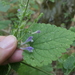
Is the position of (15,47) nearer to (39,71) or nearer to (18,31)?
(18,31)

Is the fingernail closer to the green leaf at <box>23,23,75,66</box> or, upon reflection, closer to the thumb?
the thumb

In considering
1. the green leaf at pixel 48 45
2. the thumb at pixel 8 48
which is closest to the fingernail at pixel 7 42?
the thumb at pixel 8 48

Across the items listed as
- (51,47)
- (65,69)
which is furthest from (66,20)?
(51,47)

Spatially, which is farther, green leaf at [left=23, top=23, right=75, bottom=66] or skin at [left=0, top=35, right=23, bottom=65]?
skin at [left=0, top=35, right=23, bottom=65]

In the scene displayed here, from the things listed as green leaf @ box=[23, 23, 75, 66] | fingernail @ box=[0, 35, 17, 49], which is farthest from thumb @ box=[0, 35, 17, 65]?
green leaf @ box=[23, 23, 75, 66]

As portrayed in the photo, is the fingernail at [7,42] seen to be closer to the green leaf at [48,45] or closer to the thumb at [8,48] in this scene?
the thumb at [8,48]

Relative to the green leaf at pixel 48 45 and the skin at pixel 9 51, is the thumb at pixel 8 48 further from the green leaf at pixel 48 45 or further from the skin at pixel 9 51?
the green leaf at pixel 48 45

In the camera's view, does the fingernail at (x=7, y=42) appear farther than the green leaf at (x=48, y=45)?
Yes
